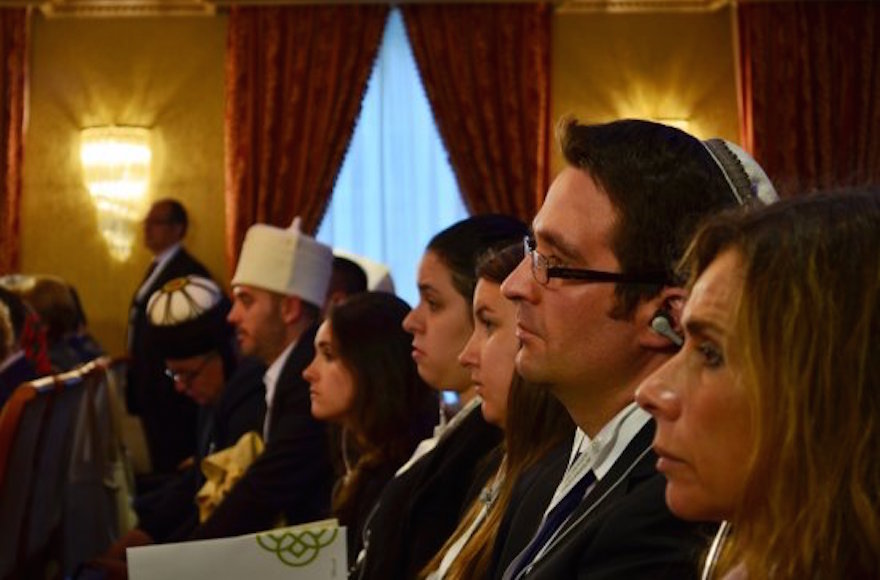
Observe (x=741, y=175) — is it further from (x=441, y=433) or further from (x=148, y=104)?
(x=148, y=104)

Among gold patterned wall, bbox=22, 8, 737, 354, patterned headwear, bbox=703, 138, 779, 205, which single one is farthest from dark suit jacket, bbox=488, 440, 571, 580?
gold patterned wall, bbox=22, 8, 737, 354

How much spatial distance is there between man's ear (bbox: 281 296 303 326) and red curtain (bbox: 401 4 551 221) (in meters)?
5.94

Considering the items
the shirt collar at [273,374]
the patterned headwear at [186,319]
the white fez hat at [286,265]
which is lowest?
the shirt collar at [273,374]

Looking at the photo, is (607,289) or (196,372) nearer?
(607,289)

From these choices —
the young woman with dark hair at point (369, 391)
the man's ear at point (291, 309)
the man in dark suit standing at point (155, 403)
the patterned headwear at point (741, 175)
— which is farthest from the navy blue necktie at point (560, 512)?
the man in dark suit standing at point (155, 403)

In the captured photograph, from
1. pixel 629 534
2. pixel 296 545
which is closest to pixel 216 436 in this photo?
pixel 296 545

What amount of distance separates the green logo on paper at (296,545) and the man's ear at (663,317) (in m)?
1.07

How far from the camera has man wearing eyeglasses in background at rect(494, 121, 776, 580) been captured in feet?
7.18

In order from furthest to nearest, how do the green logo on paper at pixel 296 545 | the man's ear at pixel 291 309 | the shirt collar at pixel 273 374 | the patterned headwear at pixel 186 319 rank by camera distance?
the patterned headwear at pixel 186 319
the man's ear at pixel 291 309
the shirt collar at pixel 273 374
the green logo on paper at pixel 296 545

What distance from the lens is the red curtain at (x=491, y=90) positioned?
444 inches

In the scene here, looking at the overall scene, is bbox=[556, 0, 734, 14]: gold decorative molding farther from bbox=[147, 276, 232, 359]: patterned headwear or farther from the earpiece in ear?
the earpiece in ear

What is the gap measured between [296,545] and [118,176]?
331 inches

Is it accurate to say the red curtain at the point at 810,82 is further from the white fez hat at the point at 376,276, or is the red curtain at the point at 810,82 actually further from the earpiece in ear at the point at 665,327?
the earpiece in ear at the point at 665,327

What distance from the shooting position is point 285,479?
449 centimetres
